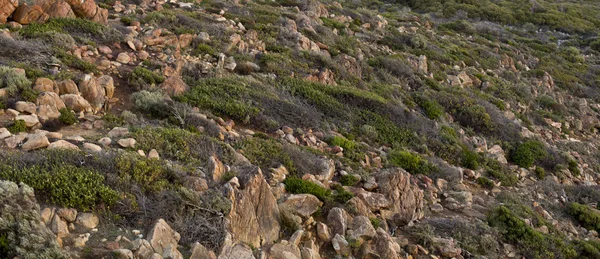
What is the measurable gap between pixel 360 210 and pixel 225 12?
12.1m

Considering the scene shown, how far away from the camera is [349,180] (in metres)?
8.82

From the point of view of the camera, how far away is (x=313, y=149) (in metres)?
9.75

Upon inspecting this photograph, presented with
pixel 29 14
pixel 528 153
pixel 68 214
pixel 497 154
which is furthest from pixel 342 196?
pixel 29 14

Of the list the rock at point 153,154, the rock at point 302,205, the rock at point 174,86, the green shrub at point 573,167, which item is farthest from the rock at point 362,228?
the green shrub at point 573,167

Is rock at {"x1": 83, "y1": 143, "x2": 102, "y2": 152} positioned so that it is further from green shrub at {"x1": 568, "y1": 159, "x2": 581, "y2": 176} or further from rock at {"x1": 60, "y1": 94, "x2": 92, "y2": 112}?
green shrub at {"x1": 568, "y1": 159, "x2": 581, "y2": 176}

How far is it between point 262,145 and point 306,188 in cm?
166

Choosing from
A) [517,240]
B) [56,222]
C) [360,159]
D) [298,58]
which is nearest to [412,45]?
[298,58]

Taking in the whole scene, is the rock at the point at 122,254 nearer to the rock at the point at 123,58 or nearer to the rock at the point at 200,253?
the rock at the point at 200,253

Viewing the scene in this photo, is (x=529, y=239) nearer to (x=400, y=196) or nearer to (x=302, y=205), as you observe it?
(x=400, y=196)

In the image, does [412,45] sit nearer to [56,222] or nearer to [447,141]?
[447,141]

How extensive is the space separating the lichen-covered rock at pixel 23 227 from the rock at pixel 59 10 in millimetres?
8695

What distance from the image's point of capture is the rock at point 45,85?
820cm

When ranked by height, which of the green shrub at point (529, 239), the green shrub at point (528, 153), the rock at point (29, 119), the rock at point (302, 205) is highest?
the rock at point (29, 119)

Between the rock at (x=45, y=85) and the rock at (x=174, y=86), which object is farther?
the rock at (x=174, y=86)
